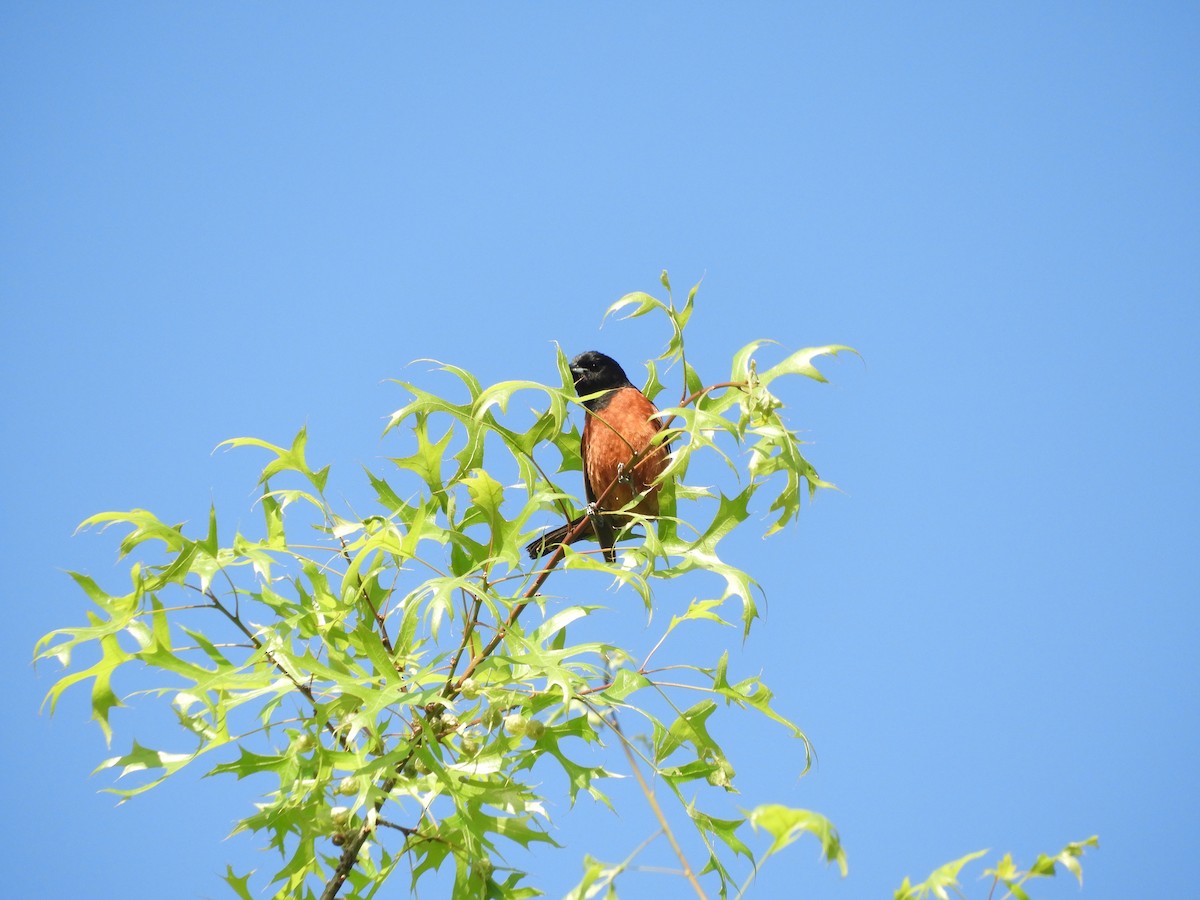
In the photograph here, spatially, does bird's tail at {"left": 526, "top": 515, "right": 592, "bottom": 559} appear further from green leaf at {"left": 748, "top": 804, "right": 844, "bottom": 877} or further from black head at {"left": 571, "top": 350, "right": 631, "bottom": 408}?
green leaf at {"left": 748, "top": 804, "right": 844, "bottom": 877}

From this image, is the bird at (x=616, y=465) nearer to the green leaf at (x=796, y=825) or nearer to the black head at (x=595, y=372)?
the black head at (x=595, y=372)

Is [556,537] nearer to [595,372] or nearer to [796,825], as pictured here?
[595,372]

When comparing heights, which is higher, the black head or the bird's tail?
the black head

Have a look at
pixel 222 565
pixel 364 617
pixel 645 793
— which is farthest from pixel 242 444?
pixel 645 793

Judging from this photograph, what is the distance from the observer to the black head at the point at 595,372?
3768 mm

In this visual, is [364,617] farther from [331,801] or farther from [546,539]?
[546,539]

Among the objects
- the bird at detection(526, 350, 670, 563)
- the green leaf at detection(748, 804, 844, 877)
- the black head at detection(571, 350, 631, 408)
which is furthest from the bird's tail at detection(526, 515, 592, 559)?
the green leaf at detection(748, 804, 844, 877)

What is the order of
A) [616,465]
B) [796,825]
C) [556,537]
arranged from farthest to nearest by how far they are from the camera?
[616,465] < [556,537] < [796,825]

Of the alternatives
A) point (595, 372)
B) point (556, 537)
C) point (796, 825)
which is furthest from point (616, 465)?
point (796, 825)

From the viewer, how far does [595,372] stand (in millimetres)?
3773

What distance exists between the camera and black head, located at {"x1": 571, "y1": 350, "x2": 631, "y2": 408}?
12.4 feet

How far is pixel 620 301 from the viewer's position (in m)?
2.69

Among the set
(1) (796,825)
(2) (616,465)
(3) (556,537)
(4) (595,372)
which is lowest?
(1) (796,825)

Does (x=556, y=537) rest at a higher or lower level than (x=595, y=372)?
lower
